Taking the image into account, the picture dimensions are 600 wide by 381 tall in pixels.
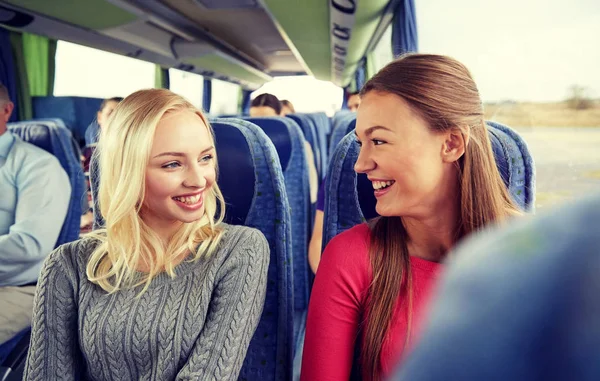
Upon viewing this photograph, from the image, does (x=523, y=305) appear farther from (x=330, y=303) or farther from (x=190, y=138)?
(x=190, y=138)

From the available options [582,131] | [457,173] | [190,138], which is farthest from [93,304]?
[582,131]

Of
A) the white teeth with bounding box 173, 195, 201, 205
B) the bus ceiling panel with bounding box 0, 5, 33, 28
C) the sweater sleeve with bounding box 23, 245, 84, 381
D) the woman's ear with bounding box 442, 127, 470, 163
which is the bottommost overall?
the sweater sleeve with bounding box 23, 245, 84, 381

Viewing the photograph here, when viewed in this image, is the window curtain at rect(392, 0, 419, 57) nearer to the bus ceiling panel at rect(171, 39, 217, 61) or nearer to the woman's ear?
the woman's ear

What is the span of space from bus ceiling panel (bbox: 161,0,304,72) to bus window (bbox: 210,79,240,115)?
1175 millimetres

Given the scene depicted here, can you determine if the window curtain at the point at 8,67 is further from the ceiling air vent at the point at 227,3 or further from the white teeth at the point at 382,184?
the white teeth at the point at 382,184

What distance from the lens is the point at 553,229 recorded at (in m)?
0.20

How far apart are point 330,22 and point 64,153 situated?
570 cm

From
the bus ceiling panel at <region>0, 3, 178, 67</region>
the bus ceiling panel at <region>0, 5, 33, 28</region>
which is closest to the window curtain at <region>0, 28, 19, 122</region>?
the bus ceiling panel at <region>0, 3, 178, 67</region>

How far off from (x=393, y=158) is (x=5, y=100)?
2.20 meters

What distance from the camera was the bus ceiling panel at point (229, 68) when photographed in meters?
9.82

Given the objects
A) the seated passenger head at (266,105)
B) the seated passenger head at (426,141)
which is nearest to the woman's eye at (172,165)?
the seated passenger head at (426,141)

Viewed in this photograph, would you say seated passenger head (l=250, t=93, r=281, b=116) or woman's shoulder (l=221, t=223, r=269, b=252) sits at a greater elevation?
seated passenger head (l=250, t=93, r=281, b=116)

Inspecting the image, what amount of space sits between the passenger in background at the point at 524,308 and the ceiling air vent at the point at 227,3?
7040 millimetres

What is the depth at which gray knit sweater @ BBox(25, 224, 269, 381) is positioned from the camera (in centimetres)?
110
